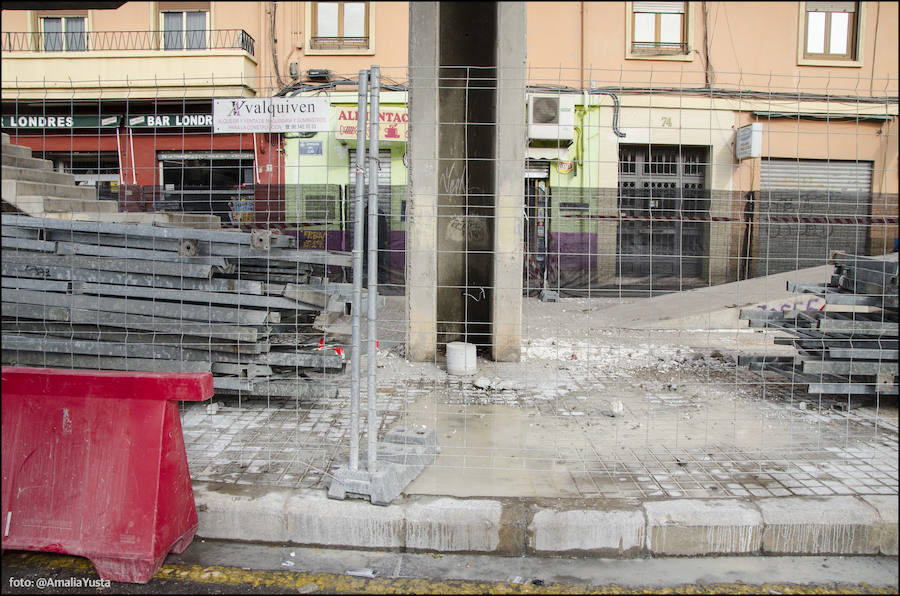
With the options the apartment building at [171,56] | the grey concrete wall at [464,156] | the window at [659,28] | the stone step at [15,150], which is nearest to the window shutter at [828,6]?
the window at [659,28]

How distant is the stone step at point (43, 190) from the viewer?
570 cm

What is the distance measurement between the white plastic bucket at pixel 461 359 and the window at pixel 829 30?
1364 centimetres

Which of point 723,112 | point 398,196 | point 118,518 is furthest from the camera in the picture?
point 723,112

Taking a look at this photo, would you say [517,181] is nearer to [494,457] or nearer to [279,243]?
[279,243]

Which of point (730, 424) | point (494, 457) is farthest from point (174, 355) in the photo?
point (730, 424)

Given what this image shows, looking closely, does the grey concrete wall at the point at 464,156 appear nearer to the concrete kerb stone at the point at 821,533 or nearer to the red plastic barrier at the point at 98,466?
the concrete kerb stone at the point at 821,533

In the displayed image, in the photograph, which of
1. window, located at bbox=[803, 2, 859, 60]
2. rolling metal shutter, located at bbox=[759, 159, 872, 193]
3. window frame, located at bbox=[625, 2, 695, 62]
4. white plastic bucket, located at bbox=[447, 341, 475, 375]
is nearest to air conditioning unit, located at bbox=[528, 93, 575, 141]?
window frame, located at bbox=[625, 2, 695, 62]

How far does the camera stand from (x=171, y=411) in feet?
11.1

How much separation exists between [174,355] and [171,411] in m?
2.28

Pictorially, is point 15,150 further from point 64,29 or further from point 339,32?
point 64,29

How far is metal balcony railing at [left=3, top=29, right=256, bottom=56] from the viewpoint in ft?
49.2

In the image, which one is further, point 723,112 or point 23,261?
point 723,112

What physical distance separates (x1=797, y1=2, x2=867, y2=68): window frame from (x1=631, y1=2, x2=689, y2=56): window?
9.45 feet

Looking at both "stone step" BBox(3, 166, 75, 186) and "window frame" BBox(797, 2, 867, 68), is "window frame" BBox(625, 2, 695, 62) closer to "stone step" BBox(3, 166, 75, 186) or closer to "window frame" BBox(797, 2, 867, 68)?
"window frame" BBox(797, 2, 867, 68)
